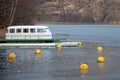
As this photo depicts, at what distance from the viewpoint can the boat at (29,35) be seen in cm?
5369

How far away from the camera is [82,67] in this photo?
32594mm

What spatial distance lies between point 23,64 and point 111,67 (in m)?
7.15

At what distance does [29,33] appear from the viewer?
Answer: 55125 mm

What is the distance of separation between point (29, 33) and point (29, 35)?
13.1 inches

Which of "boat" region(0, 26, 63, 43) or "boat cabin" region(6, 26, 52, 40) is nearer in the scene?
"boat" region(0, 26, 63, 43)

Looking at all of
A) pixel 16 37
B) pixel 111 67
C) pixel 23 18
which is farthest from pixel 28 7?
pixel 111 67

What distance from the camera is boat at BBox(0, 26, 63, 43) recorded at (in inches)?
2114

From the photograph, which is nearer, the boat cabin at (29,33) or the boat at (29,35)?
the boat at (29,35)

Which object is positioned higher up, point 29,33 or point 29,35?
point 29,33

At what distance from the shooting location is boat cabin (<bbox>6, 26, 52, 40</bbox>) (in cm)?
5453

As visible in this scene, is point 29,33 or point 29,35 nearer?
point 29,35

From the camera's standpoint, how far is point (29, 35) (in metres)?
54.9

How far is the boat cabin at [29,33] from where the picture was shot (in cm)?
5453

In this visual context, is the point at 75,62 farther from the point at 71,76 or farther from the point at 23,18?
the point at 23,18
